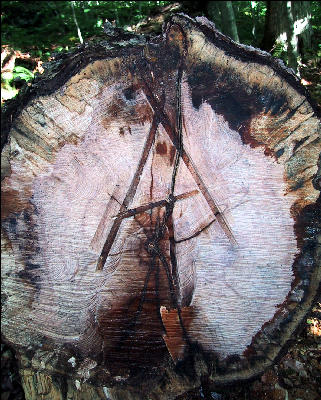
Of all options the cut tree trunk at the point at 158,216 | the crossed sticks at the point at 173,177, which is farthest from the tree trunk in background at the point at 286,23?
the crossed sticks at the point at 173,177

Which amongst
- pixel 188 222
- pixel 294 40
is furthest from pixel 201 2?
pixel 188 222

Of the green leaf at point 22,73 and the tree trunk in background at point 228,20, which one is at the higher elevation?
the tree trunk in background at point 228,20

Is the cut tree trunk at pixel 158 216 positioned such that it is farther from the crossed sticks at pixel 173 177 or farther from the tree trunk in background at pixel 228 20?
the tree trunk in background at pixel 228 20

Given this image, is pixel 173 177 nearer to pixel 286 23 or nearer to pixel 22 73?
pixel 22 73

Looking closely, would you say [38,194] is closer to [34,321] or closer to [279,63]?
[34,321]

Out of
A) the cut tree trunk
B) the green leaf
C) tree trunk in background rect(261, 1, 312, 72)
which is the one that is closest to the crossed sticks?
the cut tree trunk

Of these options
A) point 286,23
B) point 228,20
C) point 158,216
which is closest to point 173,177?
point 158,216
